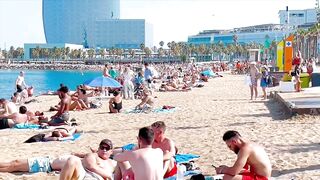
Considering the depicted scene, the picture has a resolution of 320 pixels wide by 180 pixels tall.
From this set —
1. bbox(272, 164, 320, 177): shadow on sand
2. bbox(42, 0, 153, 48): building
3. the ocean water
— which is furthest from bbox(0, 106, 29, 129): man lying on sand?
bbox(42, 0, 153, 48): building

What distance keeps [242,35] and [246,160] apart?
6211 inches

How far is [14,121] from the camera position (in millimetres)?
12734

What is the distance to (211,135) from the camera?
10711 mm

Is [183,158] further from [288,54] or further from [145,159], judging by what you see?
[288,54]

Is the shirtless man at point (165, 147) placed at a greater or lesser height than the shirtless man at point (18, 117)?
greater

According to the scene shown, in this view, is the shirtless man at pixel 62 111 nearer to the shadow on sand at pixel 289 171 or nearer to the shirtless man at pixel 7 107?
the shirtless man at pixel 7 107

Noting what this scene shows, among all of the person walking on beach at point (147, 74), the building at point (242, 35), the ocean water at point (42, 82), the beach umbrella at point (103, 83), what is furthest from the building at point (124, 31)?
the beach umbrella at point (103, 83)

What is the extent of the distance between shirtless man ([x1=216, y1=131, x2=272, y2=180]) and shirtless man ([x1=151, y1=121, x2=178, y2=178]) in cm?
91

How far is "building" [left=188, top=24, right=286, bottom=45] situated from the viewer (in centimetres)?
15238

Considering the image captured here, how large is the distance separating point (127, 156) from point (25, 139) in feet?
20.3

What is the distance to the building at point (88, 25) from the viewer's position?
6545 inches

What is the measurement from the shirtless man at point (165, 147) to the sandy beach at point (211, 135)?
0.97m

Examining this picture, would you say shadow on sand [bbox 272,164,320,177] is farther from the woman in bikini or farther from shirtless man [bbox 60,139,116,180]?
the woman in bikini

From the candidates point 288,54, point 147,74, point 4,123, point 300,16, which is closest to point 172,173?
point 4,123
